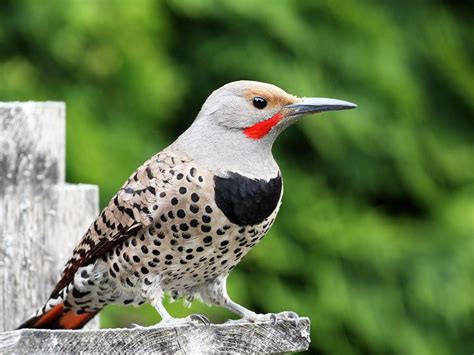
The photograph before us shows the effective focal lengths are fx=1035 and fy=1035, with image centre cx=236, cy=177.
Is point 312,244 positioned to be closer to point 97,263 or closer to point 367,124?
point 367,124

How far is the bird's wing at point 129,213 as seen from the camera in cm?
321

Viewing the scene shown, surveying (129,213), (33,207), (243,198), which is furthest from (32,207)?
(243,198)

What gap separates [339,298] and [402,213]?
0.99 m

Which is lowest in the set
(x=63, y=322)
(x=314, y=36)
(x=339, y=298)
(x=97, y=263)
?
(x=339, y=298)

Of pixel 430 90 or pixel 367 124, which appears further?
pixel 430 90

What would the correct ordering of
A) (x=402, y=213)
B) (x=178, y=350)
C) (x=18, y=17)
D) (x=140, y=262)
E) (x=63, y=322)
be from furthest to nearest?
(x=402, y=213) < (x=18, y=17) < (x=63, y=322) < (x=140, y=262) < (x=178, y=350)

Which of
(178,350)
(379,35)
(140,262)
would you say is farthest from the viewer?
(379,35)

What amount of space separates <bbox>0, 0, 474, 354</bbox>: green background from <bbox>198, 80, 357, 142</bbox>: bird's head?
1682 mm

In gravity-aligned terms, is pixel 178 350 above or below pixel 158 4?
below

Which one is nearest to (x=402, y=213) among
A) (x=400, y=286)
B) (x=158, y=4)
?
(x=400, y=286)

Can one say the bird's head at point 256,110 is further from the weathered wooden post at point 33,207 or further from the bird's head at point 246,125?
the weathered wooden post at point 33,207

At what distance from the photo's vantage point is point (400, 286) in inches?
220

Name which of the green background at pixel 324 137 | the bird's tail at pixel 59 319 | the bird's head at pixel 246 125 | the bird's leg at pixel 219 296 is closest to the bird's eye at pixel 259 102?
the bird's head at pixel 246 125

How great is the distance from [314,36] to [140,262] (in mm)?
2606
